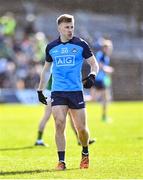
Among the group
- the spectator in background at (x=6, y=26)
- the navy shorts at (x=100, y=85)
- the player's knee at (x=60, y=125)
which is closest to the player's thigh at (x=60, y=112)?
the player's knee at (x=60, y=125)

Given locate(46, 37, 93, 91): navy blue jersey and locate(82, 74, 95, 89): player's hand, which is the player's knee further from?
locate(82, 74, 95, 89): player's hand

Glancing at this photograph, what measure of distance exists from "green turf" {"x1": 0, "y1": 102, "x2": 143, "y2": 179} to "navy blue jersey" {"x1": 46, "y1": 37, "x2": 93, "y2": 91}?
4.07 feet

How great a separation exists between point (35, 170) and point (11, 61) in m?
21.3

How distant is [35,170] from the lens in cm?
1035

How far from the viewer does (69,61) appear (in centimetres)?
1051

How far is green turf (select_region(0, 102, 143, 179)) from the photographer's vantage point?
32.7 feet

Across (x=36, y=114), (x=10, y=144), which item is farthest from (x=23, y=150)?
(x=36, y=114)

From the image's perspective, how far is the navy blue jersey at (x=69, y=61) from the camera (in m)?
10.5

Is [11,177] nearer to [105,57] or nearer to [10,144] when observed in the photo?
[10,144]

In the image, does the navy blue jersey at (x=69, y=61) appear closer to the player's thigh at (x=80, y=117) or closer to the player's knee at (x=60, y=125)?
the player's thigh at (x=80, y=117)

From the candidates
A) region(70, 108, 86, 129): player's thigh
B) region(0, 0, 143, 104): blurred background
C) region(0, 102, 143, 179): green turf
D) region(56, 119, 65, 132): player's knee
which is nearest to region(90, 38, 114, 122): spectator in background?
region(0, 102, 143, 179): green turf

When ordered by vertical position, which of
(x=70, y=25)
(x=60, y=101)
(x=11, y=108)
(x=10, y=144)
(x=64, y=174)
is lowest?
(x=11, y=108)

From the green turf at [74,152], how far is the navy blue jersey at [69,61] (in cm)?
124

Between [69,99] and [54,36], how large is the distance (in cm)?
2563
